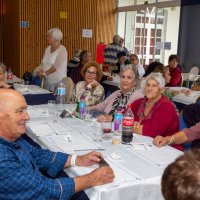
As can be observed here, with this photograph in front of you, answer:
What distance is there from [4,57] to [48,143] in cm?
980

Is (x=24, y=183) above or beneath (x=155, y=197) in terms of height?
above

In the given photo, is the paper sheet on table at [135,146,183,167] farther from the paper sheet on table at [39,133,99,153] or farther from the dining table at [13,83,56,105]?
the dining table at [13,83,56,105]

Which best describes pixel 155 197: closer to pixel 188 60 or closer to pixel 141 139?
pixel 141 139

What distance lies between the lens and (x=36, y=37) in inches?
414

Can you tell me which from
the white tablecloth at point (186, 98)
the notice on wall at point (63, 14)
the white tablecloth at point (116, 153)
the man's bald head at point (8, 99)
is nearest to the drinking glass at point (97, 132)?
the white tablecloth at point (116, 153)

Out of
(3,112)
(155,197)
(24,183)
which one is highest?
(3,112)

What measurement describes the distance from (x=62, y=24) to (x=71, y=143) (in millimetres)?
8825

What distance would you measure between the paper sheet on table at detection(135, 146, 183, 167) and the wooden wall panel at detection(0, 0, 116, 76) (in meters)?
8.49

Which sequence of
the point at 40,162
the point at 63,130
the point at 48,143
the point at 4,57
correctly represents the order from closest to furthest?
the point at 40,162 < the point at 48,143 < the point at 63,130 < the point at 4,57

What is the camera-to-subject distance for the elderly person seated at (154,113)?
9.87 feet

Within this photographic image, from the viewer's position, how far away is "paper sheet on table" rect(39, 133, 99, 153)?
8.12 feet

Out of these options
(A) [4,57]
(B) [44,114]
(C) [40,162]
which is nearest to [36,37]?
(A) [4,57]

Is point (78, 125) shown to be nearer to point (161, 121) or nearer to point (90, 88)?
point (161, 121)

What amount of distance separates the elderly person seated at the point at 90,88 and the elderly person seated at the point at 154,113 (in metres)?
0.87
